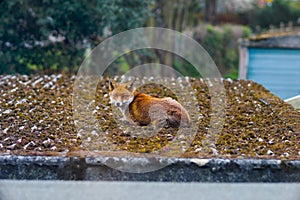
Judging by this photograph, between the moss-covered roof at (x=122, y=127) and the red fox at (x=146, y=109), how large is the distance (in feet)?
0.33

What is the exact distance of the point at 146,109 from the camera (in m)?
4.00

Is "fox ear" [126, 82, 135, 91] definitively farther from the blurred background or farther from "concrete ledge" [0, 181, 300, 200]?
the blurred background

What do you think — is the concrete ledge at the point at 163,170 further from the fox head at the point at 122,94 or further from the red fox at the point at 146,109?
the fox head at the point at 122,94

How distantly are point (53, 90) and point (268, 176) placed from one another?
9.85 ft

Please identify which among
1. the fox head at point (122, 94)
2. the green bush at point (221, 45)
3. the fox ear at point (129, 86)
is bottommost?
the fox head at point (122, 94)

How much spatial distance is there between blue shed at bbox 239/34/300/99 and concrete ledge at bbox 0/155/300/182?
6.32 meters

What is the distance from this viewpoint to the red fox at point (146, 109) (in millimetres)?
3938

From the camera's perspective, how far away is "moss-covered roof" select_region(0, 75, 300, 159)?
11.0 feet

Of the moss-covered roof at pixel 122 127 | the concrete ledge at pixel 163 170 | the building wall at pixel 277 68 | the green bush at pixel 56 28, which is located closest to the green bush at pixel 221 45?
the building wall at pixel 277 68

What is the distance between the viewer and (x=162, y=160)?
3033 mm

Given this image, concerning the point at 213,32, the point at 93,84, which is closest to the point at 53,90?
the point at 93,84

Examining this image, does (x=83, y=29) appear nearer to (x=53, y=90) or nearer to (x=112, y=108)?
(x=53, y=90)

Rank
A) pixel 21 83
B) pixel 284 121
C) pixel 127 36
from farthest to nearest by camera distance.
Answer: pixel 127 36, pixel 21 83, pixel 284 121

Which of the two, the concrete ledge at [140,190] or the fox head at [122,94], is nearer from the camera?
the concrete ledge at [140,190]
